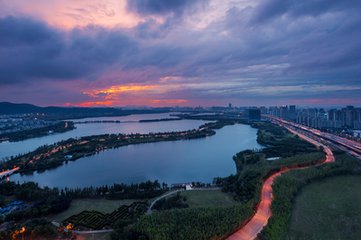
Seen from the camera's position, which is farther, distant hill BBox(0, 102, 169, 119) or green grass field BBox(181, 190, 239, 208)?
distant hill BBox(0, 102, 169, 119)

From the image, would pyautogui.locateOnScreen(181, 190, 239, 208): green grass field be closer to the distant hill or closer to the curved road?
the curved road

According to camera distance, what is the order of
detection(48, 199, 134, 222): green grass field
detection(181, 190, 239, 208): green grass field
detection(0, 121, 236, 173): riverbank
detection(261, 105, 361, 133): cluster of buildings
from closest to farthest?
detection(48, 199, 134, 222): green grass field
detection(181, 190, 239, 208): green grass field
detection(0, 121, 236, 173): riverbank
detection(261, 105, 361, 133): cluster of buildings

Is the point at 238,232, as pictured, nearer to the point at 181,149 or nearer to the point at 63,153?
the point at 181,149

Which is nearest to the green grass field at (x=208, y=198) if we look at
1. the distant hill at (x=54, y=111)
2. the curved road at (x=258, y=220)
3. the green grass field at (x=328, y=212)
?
the curved road at (x=258, y=220)

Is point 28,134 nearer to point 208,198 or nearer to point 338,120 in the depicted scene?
point 208,198

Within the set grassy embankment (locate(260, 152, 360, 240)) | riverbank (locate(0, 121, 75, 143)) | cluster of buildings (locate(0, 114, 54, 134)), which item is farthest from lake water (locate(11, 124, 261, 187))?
cluster of buildings (locate(0, 114, 54, 134))

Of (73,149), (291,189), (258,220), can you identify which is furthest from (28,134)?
(258,220)
